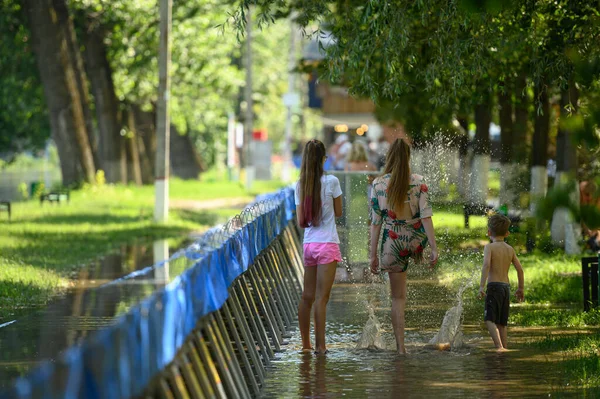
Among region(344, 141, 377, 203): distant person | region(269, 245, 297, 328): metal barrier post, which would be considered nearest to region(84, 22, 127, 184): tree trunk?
region(344, 141, 377, 203): distant person

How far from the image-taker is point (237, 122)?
73750 millimetres

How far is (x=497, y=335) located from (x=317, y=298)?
150cm

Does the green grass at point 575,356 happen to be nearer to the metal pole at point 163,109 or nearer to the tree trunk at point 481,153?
the tree trunk at point 481,153

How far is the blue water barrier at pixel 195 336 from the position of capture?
15.2ft

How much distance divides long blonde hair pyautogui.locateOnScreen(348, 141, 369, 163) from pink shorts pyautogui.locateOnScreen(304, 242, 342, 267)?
14080 millimetres

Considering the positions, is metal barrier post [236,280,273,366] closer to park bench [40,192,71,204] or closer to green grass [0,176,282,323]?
green grass [0,176,282,323]

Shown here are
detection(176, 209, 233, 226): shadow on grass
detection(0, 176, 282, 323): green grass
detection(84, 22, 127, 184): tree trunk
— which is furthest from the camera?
detection(84, 22, 127, 184): tree trunk

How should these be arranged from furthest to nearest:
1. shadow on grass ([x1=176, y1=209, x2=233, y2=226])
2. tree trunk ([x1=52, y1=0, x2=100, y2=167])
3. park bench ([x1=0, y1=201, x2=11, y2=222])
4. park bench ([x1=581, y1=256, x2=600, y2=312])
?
tree trunk ([x1=52, y1=0, x2=100, y2=167]) → shadow on grass ([x1=176, y1=209, x2=233, y2=226]) → park bench ([x1=0, y1=201, x2=11, y2=222]) → park bench ([x1=581, y1=256, x2=600, y2=312])

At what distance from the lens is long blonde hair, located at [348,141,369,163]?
24.8 m

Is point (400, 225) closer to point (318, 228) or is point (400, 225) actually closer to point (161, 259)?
point (318, 228)

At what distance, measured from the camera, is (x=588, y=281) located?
14.0 meters

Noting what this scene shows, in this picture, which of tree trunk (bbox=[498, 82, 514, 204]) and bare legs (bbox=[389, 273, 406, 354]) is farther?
tree trunk (bbox=[498, 82, 514, 204])

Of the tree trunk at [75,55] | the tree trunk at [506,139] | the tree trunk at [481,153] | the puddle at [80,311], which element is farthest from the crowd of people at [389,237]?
the tree trunk at [75,55]

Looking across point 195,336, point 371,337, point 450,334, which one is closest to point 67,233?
point 371,337
